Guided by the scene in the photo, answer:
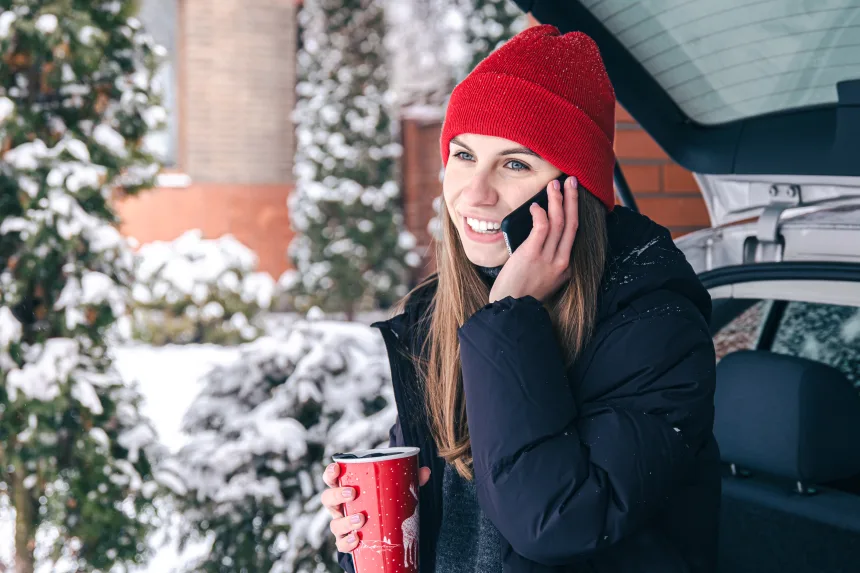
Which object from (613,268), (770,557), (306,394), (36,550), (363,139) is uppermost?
(363,139)

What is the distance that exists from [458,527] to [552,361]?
40cm

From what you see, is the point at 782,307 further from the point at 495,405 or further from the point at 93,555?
the point at 93,555

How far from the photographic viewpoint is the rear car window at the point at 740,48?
5.79 feet

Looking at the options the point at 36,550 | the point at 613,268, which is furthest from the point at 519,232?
the point at 36,550

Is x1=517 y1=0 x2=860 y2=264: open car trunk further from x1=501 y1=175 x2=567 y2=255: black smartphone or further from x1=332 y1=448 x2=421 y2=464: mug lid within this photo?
x1=332 y1=448 x2=421 y2=464: mug lid

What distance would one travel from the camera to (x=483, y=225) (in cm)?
142

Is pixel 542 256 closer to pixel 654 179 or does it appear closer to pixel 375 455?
pixel 375 455

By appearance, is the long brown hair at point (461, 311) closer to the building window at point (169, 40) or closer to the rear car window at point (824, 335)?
the rear car window at point (824, 335)

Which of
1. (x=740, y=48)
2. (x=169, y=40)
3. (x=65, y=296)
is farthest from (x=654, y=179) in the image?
(x=169, y=40)

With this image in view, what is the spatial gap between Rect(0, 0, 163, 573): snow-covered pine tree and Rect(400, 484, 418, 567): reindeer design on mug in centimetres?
252

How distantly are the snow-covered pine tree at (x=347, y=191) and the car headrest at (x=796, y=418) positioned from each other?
9.55m

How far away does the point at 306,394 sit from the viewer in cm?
319

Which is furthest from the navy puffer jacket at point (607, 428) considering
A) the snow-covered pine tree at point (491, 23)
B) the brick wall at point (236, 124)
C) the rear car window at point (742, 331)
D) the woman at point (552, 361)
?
the brick wall at point (236, 124)

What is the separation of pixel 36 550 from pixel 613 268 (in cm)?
324
